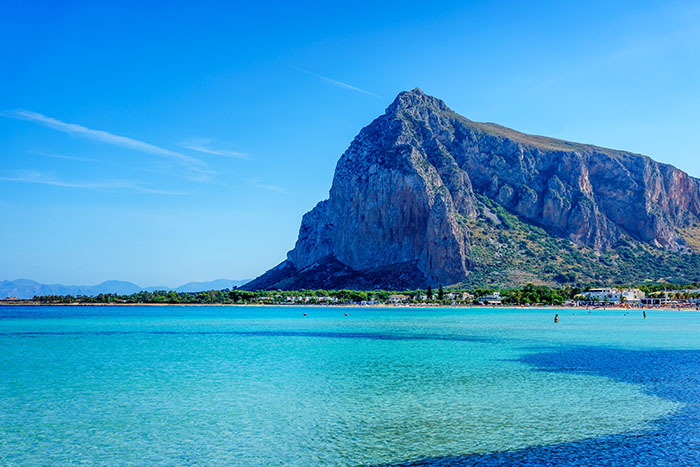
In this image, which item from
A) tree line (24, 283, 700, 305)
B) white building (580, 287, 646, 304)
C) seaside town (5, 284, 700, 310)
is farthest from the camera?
white building (580, 287, 646, 304)

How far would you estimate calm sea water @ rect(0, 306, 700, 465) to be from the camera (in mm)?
15891

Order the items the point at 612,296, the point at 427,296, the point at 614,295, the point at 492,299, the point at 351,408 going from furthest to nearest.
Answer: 1. the point at 427,296
2. the point at 614,295
3. the point at 612,296
4. the point at 492,299
5. the point at 351,408

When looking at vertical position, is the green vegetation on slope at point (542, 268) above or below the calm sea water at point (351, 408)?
above

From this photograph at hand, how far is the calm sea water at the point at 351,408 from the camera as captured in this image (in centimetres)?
1589

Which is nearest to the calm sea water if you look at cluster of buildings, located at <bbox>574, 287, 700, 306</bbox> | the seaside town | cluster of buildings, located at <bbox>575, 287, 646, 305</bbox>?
the seaside town

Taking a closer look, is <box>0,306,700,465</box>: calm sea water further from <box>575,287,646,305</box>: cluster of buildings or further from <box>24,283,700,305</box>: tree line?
<box>575,287,646,305</box>: cluster of buildings

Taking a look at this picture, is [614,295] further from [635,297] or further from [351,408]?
[351,408]

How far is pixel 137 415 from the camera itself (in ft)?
67.1

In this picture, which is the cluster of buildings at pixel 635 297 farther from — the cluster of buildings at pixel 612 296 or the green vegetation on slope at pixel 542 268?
the green vegetation on slope at pixel 542 268

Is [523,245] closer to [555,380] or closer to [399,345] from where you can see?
[399,345]

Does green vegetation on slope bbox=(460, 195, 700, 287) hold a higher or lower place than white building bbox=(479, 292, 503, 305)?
higher

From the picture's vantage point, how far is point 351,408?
71.0 feet

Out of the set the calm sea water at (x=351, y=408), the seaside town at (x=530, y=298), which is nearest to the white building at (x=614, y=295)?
the seaside town at (x=530, y=298)

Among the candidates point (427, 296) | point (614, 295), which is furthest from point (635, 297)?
point (427, 296)
